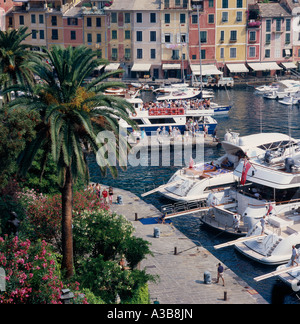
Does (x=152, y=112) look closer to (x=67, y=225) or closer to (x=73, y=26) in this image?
(x=67, y=225)

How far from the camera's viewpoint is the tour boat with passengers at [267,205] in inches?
1409

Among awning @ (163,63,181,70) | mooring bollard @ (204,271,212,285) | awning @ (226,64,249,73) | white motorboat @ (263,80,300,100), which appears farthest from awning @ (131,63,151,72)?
mooring bollard @ (204,271,212,285)

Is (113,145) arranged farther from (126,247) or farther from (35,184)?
(35,184)

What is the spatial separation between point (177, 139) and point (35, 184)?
2728 cm

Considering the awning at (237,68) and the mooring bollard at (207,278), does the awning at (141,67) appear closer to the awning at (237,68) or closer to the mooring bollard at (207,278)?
the awning at (237,68)

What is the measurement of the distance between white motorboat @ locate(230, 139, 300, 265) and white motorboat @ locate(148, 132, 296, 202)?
304cm

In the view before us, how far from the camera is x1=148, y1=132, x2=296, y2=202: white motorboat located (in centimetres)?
4528

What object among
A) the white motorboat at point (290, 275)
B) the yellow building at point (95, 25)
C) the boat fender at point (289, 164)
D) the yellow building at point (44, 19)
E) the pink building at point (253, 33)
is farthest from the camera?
the yellow building at point (44, 19)

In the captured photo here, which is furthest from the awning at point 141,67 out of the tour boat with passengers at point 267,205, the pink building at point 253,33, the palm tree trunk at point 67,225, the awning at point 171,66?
the palm tree trunk at point 67,225

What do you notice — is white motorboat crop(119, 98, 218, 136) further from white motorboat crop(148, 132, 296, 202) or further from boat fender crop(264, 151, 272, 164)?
boat fender crop(264, 151, 272, 164)

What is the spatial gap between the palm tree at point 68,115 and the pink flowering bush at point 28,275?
9.13 feet

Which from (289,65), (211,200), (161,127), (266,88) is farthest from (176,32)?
(211,200)
